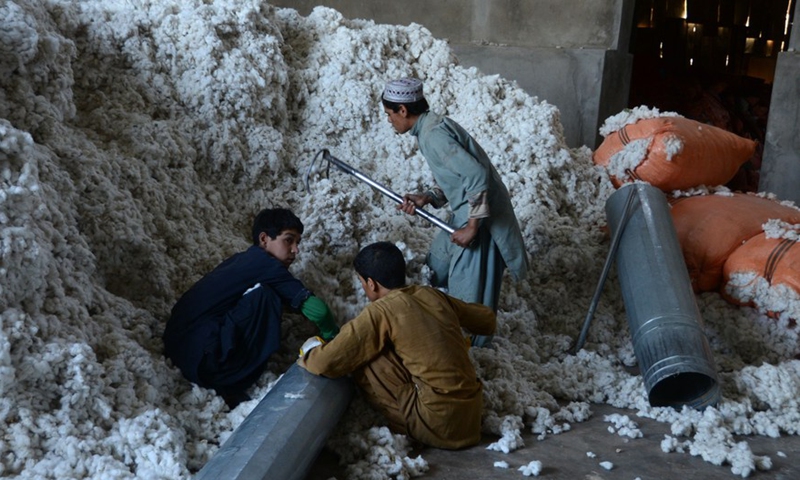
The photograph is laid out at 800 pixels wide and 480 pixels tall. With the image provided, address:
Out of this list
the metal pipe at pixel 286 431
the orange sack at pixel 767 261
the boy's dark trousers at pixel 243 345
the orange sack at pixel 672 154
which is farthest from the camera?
the orange sack at pixel 672 154

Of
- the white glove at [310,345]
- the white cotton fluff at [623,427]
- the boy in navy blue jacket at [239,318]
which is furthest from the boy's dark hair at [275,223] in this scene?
the white cotton fluff at [623,427]

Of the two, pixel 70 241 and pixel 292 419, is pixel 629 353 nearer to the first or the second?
pixel 292 419

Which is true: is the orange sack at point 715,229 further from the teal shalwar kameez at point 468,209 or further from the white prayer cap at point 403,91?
the white prayer cap at point 403,91

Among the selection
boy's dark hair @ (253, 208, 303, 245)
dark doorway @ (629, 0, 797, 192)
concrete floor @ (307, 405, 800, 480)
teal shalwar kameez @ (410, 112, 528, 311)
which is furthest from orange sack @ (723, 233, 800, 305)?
dark doorway @ (629, 0, 797, 192)

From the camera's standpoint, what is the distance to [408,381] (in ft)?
9.12

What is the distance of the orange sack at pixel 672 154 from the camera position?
14.3ft

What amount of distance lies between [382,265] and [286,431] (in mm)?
668

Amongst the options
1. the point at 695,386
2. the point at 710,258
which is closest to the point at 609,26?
the point at 710,258

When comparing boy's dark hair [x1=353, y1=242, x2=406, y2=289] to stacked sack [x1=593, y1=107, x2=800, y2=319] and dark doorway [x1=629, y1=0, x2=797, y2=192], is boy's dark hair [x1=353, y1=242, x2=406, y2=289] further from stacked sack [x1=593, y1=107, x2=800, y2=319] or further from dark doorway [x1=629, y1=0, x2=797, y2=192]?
dark doorway [x1=629, y1=0, x2=797, y2=192]

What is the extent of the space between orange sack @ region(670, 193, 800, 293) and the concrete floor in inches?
44.0

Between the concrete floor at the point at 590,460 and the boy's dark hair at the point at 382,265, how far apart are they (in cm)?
58

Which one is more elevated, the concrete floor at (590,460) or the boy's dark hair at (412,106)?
the boy's dark hair at (412,106)

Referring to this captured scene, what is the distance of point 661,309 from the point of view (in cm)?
330

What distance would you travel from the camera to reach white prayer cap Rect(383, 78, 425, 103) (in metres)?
3.26
